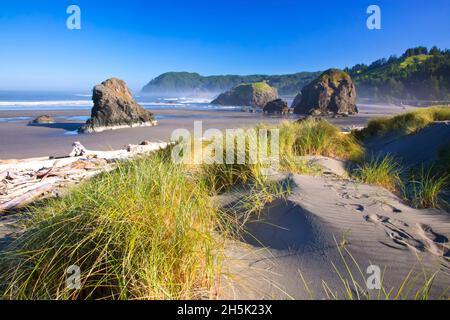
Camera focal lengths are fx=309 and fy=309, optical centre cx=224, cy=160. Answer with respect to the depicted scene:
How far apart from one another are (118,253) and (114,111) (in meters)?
20.4

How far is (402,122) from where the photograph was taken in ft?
39.7

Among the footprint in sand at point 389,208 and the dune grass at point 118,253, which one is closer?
the dune grass at point 118,253

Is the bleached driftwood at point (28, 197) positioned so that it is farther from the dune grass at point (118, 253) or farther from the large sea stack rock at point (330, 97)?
the large sea stack rock at point (330, 97)

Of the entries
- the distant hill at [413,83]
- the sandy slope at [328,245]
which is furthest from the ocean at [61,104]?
the distant hill at [413,83]

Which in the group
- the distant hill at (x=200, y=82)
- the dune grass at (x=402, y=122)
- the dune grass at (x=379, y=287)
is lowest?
the dune grass at (x=379, y=287)

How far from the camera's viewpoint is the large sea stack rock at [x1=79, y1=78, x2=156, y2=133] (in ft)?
66.5

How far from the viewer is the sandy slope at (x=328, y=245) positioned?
2480 mm

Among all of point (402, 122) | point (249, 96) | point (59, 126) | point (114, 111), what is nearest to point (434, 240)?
point (402, 122)

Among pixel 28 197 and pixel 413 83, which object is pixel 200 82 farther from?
pixel 28 197

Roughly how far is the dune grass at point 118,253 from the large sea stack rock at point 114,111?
1832cm

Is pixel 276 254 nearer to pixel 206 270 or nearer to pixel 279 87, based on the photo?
pixel 206 270
